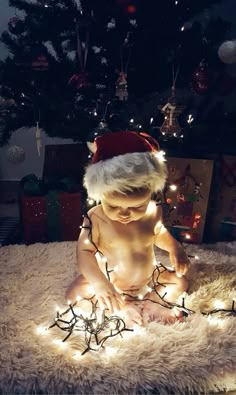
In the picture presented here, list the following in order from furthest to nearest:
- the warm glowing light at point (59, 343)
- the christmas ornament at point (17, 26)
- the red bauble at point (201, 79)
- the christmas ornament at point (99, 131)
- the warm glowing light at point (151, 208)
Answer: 1. the christmas ornament at point (17, 26)
2. the red bauble at point (201, 79)
3. the christmas ornament at point (99, 131)
4. the warm glowing light at point (151, 208)
5. the warm glowing light at point (59, 343)

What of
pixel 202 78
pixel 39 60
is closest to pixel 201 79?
pixel 202 78

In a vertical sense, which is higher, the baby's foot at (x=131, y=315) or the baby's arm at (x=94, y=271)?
the baby's arm at (x=94, y=271)

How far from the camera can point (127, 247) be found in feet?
3.20

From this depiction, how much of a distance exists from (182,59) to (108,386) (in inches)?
44.5

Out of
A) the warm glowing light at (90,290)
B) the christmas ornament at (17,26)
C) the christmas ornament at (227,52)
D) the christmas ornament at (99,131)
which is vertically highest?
the christmas ornament at (17,26)

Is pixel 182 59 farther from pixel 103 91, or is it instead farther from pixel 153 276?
pixel 153 276

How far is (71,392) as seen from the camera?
76cm

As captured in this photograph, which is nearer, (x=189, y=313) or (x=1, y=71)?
(x=189, y=313)

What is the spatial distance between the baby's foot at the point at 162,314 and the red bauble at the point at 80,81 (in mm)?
821

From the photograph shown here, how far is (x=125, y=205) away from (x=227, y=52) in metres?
0.80

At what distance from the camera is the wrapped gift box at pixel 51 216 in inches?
57.7

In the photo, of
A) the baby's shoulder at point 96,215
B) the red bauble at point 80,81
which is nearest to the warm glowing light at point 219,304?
the baby's shoulder at point 96,215

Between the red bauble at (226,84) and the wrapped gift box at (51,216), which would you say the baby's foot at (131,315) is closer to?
the wrapped gift box at (51,216)

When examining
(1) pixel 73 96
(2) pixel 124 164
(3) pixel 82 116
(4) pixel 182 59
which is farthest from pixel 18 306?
(4) pixel 182 59
